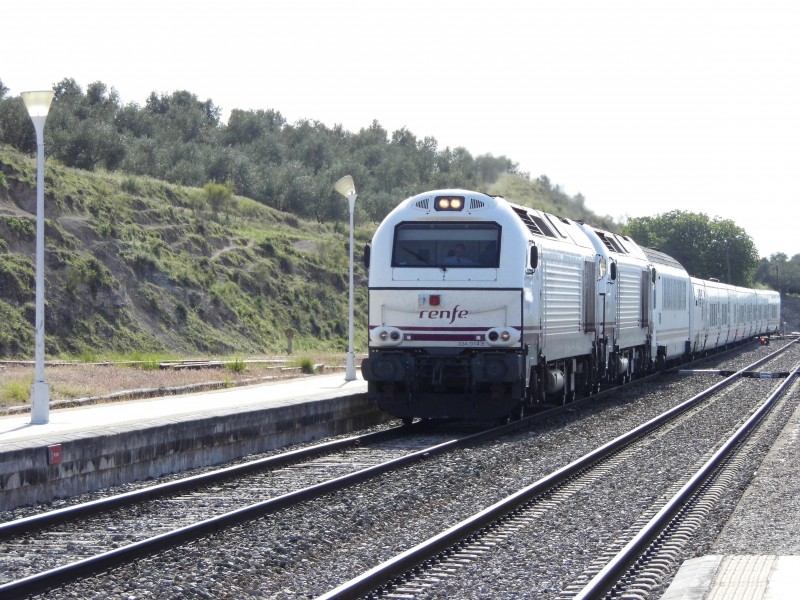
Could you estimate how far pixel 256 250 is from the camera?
52094 millimetres

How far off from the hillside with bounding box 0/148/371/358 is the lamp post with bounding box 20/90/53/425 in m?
20.6

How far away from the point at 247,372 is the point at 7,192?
17919mm

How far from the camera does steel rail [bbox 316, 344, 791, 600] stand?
732 centimetres

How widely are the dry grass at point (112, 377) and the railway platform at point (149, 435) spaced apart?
169cm

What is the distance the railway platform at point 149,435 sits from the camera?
36.7 feet

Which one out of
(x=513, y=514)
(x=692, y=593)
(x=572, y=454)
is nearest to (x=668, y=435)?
(x=572, y=454)

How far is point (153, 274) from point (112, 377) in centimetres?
1947

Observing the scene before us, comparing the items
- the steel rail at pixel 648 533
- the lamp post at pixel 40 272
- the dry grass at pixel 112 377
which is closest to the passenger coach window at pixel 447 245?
the steel rail at pixel 648 533

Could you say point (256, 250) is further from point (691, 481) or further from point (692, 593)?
point (692, 593)

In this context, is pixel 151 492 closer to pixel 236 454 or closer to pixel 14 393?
pixel 236 454

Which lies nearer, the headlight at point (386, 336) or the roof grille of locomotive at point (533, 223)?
the headlight at point (386, 336)

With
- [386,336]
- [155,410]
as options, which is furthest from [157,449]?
[386,336]

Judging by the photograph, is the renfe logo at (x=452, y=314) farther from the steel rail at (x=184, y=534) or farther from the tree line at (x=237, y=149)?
the tree line at (x=237, y=149)

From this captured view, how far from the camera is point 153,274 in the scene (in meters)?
43.8
